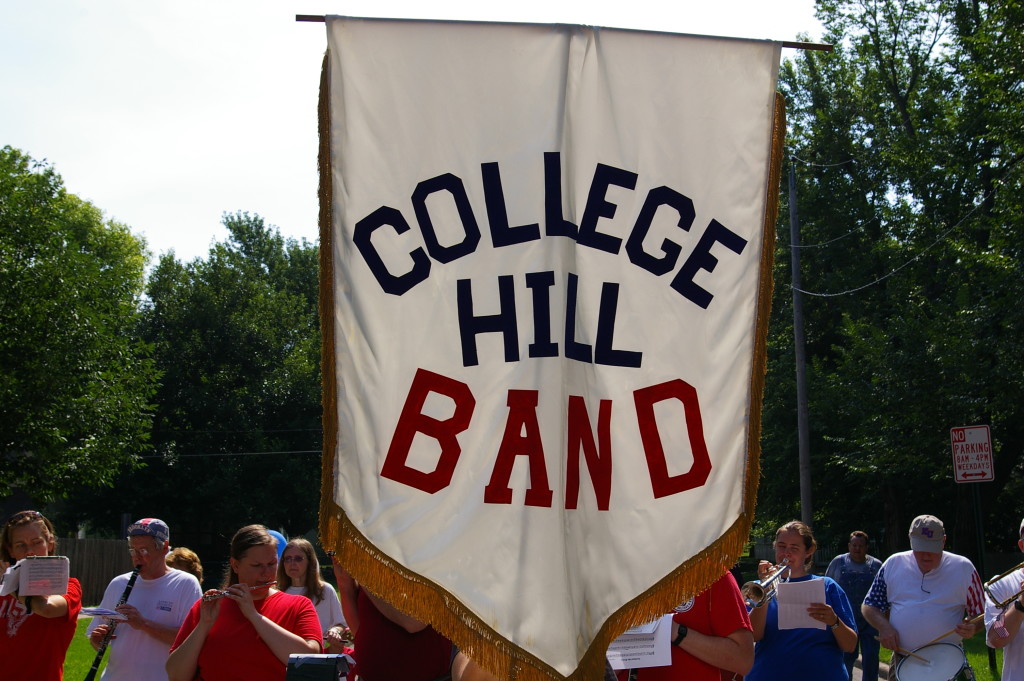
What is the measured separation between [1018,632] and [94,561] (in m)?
28.1

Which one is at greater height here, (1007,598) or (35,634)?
(1007,598)

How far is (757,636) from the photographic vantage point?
21.1 feet

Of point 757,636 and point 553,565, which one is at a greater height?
point 553,565

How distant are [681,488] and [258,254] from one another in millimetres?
64968

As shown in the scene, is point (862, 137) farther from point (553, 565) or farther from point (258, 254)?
point (258, 254)

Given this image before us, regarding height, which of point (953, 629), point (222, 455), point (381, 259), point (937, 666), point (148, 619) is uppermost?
point (381, 259)

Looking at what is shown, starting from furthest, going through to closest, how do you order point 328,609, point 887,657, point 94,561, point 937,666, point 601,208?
point 94,561, point 887,657, point 328,609, point 937,666, point 601,208

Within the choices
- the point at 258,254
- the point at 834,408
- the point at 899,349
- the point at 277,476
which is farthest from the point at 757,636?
the point at 258,254

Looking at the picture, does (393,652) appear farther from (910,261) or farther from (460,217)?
(910,261)

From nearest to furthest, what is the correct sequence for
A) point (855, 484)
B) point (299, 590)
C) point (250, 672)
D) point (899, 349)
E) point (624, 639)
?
point (624, 639) → point (250, 672) → point (299, 590) → point (899, 349) → point (855, 484)

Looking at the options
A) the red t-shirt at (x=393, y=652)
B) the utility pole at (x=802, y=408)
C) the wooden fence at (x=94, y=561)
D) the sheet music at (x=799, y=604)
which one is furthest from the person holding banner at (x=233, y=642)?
the wooden fence at (x=94, y=561)

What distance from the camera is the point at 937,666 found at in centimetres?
746

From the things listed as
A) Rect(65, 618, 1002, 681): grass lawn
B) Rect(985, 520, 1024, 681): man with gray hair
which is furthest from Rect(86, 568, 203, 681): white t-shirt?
Rect(65, 618, 1002, 681): grass lawn

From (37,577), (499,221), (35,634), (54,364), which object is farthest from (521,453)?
(54,364)
